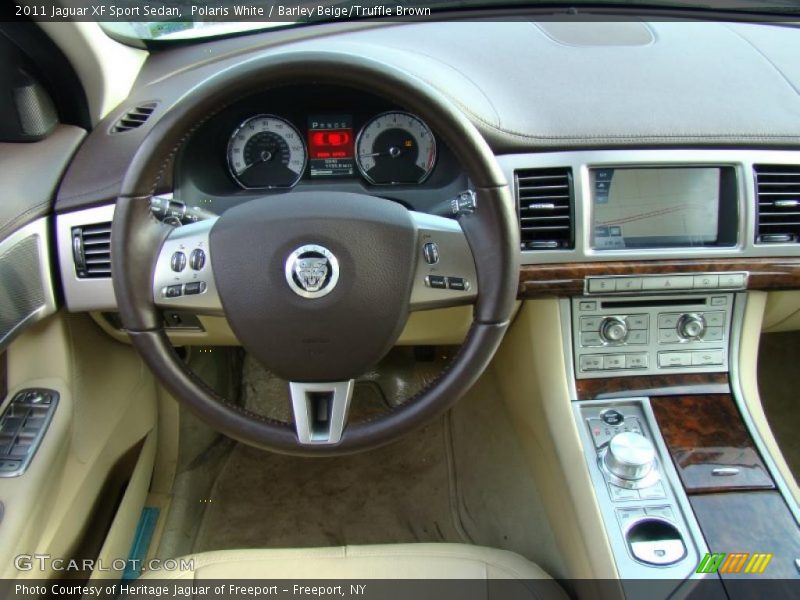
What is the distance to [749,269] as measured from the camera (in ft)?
4.79

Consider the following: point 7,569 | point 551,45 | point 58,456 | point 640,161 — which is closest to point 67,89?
point 58,456

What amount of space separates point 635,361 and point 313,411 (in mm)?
736

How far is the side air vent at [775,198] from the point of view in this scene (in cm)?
145

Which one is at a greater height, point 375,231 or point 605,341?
point 375,231

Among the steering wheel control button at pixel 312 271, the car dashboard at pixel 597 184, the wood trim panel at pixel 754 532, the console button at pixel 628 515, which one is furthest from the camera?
the car dashboard at pixel 597 184

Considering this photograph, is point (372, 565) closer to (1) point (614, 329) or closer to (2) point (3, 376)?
(1) point (614, 329)

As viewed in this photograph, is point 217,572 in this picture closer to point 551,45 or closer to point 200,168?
point 200,168

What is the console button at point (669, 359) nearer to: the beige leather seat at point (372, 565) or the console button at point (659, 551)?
the console button at point (659, 551)

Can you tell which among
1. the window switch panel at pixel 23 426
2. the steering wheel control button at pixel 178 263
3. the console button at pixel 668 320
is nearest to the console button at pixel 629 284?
the console button at pixel 668 320

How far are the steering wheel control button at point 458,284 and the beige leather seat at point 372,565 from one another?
1.95 feet

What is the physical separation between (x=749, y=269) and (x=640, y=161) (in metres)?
0.33

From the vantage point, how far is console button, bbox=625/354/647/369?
150cm

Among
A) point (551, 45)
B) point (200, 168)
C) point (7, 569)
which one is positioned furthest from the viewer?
point (551, 45)

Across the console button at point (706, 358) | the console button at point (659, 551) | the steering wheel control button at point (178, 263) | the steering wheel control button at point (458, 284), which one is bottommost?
the console button at point (659, 551)
